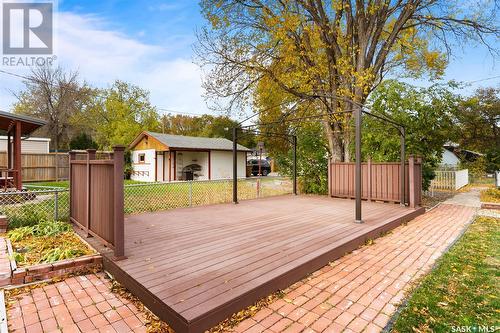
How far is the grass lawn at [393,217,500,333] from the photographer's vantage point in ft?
7.36

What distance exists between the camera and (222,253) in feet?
11.1

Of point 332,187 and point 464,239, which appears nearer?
point 464,239

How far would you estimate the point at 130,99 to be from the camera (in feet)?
85.6

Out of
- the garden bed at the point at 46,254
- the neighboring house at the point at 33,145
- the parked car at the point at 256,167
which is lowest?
the garden bed at the point at 46,254

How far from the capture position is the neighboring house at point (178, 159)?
60.9 feet

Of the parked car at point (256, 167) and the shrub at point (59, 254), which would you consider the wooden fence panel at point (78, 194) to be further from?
the parked car at point (256, 167)

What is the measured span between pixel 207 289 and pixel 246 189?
6836 mm

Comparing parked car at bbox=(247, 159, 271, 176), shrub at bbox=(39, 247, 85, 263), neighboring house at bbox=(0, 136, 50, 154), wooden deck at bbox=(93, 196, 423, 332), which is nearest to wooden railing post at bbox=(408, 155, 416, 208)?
wooden deck at bbox=(93, 196, 423, 332)

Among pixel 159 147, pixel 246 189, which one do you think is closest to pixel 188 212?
pixel 246 189

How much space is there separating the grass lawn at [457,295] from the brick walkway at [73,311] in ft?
7.16

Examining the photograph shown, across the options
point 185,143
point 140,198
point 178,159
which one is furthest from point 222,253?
point 178,159

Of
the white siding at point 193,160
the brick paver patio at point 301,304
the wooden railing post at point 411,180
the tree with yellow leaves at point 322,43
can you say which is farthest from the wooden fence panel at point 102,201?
the white siding at point 193,160

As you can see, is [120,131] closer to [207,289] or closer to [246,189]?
[246,189]

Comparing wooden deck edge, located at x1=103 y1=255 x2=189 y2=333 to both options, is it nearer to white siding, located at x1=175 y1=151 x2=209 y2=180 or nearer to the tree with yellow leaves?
the tree with yellow leaves
